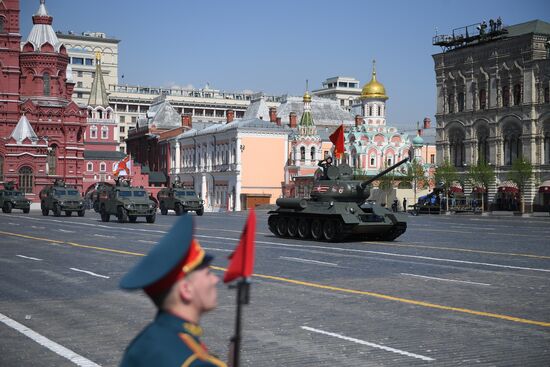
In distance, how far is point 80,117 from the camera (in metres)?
94.3

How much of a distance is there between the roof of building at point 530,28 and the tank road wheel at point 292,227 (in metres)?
44.1

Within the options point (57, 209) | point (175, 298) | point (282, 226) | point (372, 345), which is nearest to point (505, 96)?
point (57, 209)

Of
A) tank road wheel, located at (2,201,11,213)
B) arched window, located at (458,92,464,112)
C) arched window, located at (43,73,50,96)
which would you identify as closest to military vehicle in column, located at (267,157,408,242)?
tank road wheel, located at (2,201,11,213)

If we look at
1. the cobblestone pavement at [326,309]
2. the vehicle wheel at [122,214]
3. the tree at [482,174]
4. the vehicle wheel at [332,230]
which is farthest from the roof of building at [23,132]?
the cobblestone pavement at [326,309]

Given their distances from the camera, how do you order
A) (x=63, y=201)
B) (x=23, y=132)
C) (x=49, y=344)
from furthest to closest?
1. (x=23, y=132)
2. (x=63, y=201)
3. (x=49, y=344)

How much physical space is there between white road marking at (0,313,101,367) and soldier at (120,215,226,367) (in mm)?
6377

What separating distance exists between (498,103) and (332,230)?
4782 cm

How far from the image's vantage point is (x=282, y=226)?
108 feet

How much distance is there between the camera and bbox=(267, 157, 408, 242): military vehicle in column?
29.9 m

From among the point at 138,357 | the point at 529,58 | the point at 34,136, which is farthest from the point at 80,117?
the point at 138,357

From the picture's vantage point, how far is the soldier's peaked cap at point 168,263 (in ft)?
11.3

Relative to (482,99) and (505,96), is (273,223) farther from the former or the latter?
(482,99)

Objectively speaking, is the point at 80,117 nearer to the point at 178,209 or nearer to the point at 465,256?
the point at 178,209

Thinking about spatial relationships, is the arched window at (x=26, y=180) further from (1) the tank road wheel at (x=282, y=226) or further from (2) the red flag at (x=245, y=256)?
(2) the red flag at (x=245, y=256)
